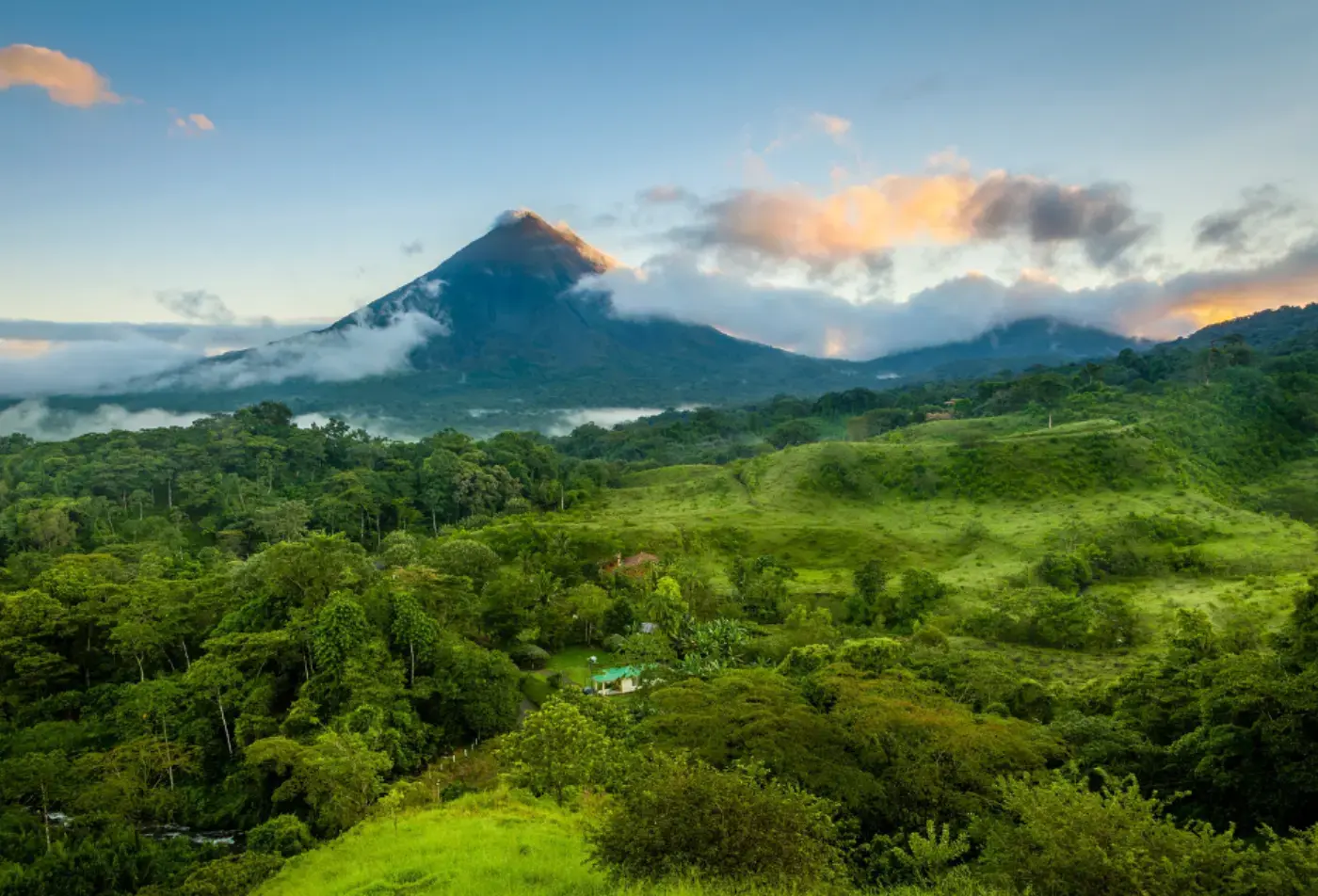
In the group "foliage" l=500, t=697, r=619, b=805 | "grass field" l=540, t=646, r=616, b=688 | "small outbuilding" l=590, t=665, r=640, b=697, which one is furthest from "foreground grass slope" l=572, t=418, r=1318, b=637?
"foliage" l=500, t=697, r=619, b=805

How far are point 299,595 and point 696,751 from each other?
2186 centimetres

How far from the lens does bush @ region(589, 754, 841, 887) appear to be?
28.4ft

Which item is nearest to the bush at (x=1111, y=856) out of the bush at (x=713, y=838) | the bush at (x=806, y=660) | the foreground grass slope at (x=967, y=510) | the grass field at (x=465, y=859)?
the bush at (x=713, y=838)

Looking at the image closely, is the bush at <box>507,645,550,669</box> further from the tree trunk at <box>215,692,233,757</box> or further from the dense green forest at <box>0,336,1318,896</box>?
the tree trunk at <box>215,692,233,757</box>

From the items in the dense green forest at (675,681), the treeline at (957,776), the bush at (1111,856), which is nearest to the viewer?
the bush at (1111,856)

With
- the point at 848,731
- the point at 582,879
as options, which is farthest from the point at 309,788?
the point at 848,731

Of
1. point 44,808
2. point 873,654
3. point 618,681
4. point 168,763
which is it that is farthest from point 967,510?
point 44,808

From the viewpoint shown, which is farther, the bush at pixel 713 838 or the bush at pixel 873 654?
the bush at pixel 873 654

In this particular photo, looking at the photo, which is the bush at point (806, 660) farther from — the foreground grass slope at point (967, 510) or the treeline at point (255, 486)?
the treeline at point (255, 486)

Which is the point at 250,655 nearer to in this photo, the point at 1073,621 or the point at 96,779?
the point at 96,779

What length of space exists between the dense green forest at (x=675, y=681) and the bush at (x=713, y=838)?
4 centimetres

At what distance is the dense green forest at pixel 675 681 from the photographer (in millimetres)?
10945

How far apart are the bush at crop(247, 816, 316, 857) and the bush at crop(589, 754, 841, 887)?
44.1 feet

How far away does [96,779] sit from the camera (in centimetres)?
2198
